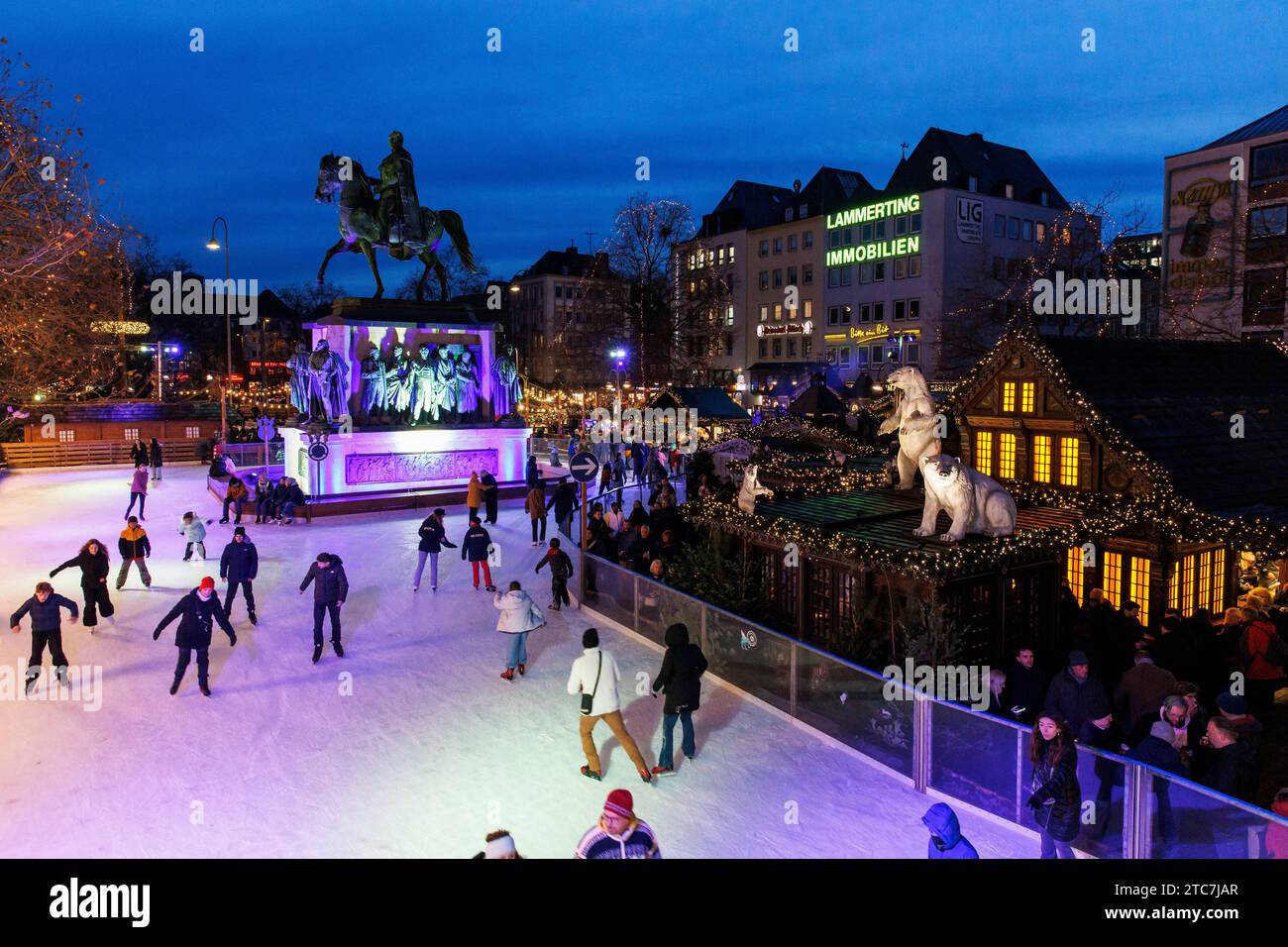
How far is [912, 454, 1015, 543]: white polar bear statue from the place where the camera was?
1195 cm

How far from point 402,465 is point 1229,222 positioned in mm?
37383

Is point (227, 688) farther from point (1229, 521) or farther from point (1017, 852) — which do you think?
point (1229, 521)

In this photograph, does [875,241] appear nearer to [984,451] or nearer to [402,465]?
[402,465]

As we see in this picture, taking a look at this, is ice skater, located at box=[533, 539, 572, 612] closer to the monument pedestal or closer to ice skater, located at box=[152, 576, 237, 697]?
ice skater, located at box=[152, 576, 237, 697]

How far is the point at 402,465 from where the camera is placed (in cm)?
2636

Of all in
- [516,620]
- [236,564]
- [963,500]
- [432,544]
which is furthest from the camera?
[432,544]

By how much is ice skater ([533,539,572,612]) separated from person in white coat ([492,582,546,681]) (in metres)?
2.68

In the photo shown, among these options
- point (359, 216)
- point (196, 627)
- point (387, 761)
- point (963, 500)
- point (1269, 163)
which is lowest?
point (387, 761)

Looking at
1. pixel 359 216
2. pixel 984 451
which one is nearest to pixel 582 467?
pixel 984 451

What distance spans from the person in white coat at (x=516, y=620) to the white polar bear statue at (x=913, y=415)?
18.7 ft

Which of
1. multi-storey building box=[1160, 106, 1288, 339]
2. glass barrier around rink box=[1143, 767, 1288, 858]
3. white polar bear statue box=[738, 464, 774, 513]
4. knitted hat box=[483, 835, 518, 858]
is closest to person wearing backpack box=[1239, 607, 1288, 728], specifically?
glass barrier around rink box=[1143, 767, 1288, 858]

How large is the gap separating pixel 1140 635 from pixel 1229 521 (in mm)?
3152
